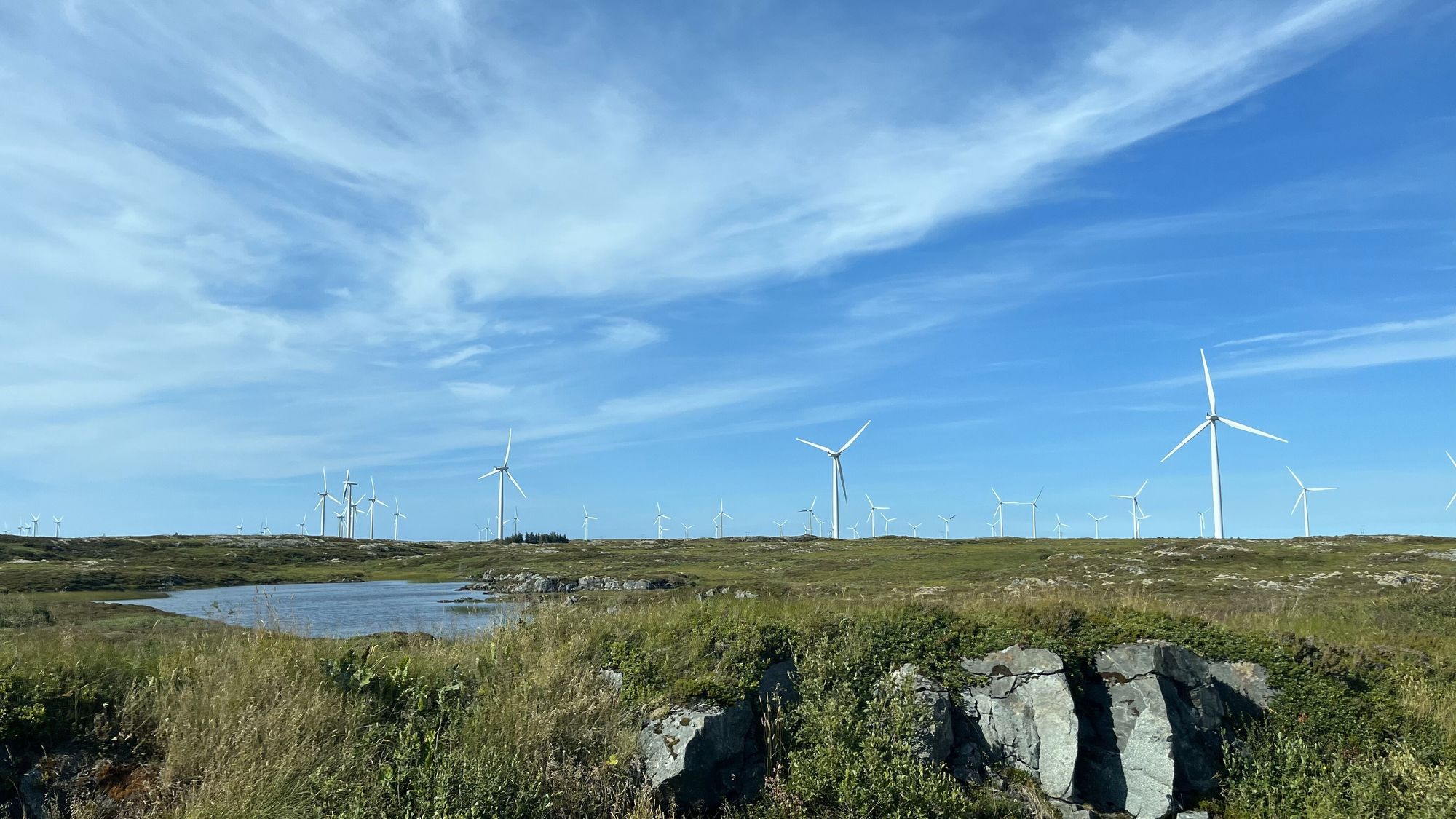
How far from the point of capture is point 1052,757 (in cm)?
1035

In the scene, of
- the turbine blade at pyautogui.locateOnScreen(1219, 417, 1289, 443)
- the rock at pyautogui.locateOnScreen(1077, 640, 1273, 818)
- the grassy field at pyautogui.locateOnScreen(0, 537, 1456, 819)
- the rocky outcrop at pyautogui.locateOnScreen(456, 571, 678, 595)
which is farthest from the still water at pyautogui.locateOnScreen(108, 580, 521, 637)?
the turbine blade at pyautogui.locateOnScreen(1219, 417, 1289, 443)

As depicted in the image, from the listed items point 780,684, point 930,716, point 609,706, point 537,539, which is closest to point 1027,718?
point 930,716

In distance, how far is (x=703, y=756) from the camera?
964 centimetres

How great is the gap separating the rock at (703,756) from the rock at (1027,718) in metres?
2.70

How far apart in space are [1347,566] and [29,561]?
12983 centimetres

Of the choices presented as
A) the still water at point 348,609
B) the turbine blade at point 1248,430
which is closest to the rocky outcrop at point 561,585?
the still water at point 348,609

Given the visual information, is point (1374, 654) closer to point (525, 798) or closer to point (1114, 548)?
point (525, 798)

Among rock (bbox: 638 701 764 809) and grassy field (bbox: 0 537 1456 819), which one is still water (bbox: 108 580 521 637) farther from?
rock (bbox: 638 701 764 809)

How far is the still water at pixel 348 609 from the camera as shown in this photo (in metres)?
12.5

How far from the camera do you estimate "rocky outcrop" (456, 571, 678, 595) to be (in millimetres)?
69812

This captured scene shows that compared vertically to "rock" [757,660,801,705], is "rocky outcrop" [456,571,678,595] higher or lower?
lower

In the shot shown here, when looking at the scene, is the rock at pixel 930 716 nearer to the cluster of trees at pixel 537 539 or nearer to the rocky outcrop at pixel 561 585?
the rocky outcrop at pixel 561 585

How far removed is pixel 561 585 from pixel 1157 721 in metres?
68.1

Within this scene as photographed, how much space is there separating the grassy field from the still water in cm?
65
